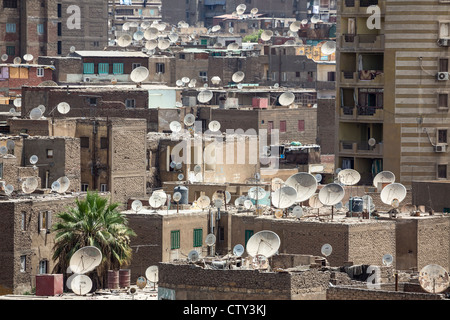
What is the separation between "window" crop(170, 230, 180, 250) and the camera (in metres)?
71.2

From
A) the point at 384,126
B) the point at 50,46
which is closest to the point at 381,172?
the point at 384,126

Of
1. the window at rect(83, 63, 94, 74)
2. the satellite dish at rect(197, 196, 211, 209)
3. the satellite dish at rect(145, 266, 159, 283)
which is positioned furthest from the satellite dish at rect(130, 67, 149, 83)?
the satellite dish at rect(145, 266, 159, 283)

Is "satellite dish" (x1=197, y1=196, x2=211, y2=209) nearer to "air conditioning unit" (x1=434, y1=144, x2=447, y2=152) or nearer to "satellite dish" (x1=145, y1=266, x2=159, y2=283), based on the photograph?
"air conditioning unit" (x1=434, y1=144, x2=447, y2=152)

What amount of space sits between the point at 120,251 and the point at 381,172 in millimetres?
14759

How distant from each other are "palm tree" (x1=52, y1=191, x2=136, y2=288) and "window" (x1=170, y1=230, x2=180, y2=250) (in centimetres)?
201

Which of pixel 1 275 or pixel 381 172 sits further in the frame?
pixel 381 172

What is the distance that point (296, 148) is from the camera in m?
109

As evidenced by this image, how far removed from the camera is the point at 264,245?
190 ft

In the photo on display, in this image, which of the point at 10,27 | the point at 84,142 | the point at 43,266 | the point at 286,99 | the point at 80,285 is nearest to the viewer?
the point at 80,285

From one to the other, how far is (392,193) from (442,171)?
12917 millimetres

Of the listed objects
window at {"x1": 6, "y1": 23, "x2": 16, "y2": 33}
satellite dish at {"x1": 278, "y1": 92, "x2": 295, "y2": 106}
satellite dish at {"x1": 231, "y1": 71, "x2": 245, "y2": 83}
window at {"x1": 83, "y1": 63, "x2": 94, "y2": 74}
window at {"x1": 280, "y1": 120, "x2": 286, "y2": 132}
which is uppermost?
window at {"x1": 6, "y1": 23, "x2": 16, "y2": 33}

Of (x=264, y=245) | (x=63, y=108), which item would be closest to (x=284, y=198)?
(x=264, y=245)

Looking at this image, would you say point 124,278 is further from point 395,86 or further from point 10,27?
point 10,27
